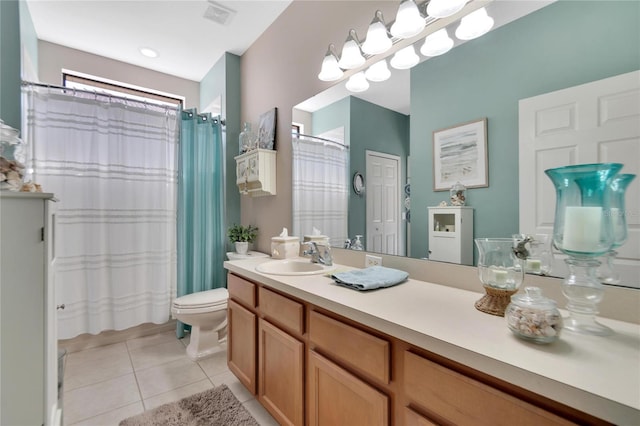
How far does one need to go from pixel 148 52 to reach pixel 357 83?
8.13ft

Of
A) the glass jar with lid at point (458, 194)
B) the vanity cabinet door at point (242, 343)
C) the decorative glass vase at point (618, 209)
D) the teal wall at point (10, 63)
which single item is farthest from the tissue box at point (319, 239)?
the teal wall at point (10, 63)

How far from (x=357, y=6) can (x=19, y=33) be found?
7.83ft

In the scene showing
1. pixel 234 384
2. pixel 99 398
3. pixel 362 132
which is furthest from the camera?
pixel 234 384

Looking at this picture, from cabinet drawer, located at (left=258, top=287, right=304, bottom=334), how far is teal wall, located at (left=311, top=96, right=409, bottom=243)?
0.64 m

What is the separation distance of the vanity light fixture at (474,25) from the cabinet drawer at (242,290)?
5.28 ft

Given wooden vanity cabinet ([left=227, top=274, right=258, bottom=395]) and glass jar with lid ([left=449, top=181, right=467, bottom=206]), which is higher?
glass jar with lid ([left=449, top=181, right=467, bottom=206])

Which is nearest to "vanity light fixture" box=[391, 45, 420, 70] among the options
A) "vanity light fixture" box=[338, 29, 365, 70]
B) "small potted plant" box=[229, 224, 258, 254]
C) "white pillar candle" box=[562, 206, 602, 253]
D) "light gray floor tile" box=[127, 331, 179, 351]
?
"vanity light fixture" box=[338, 29, 365, 70]

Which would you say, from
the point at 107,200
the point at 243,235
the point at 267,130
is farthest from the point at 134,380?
the point at 267,130

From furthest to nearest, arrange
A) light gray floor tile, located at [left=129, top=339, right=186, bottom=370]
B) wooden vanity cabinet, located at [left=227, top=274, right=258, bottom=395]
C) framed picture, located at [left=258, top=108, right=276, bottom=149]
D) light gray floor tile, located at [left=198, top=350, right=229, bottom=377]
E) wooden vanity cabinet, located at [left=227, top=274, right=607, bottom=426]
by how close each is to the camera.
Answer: framed picture, located at [left=258, top=108, right=276, bottom=149] < light gray floor tile, located at [left=129, top=339, right=186, bottom=370] < light gray floor tile, located at [left=198, top=350, right=229, bottom=377] < wooden vanity cabinet, located at [left=227, top=274, right=258, bottom=395] < wooden vanity cabinet, located at [left=227, top=274, right=607, bottom=426]

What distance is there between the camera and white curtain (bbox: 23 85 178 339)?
7.32 ft

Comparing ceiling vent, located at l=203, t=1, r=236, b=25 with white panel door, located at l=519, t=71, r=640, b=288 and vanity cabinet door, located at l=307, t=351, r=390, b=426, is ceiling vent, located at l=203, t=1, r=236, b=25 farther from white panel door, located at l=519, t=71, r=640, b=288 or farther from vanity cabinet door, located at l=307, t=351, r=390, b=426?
vanity cabinet door, located at l=307, t=351, r=390, b=426

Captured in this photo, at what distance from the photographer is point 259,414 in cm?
165

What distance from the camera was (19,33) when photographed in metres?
1.98

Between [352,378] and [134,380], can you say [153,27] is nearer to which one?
[134,380]
